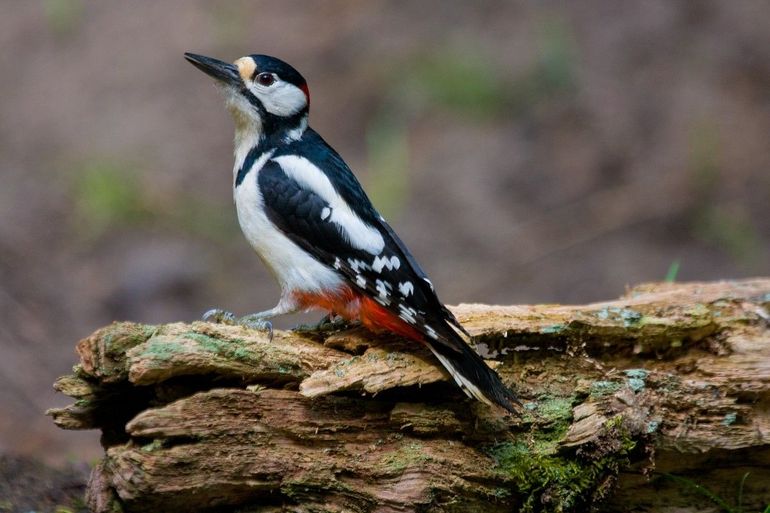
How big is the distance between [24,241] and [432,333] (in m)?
5.78

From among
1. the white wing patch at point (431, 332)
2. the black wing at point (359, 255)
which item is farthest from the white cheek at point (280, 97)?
the white wing patch at point (431, 332)

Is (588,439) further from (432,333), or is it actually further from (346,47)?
(346,47)

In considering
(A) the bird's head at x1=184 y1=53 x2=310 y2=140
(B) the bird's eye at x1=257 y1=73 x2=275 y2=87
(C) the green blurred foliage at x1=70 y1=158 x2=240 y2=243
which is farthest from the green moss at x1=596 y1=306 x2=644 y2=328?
(C) the green blurred foliage at x1=70 y1=158 x2=240 y2=243

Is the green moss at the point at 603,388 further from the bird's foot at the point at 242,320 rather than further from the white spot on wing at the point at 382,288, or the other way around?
the bird's foot at the point at 242,320

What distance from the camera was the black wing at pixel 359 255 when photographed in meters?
3.24

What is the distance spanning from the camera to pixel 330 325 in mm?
3619

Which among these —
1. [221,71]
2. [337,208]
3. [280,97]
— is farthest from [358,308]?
[221,71]

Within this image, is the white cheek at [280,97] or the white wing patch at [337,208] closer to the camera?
the white wing patch at [337,208]

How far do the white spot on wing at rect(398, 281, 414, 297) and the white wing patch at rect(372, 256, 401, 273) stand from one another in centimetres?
8

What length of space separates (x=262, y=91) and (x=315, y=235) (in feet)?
2.52

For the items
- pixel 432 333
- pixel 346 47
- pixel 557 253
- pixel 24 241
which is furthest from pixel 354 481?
pixel 346 47

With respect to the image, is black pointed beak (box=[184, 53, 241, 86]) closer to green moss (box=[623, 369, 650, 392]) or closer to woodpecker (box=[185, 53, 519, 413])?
woodpecker (box=[185, 53, 519, 413])

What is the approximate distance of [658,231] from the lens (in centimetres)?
762

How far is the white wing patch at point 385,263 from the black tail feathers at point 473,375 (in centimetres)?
37
